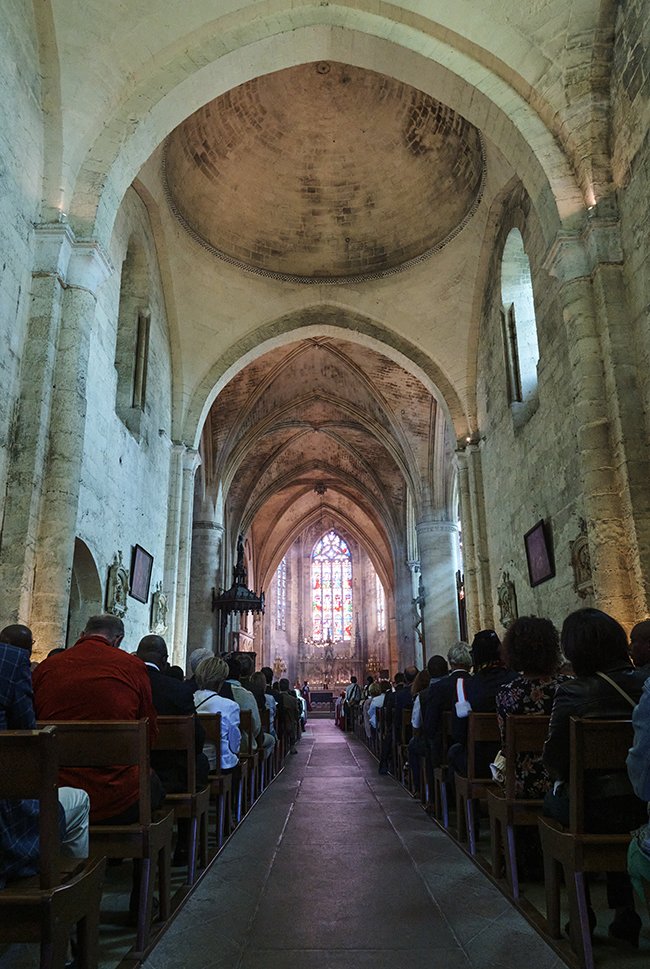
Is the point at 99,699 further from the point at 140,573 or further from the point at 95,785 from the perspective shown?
the point at 140,573

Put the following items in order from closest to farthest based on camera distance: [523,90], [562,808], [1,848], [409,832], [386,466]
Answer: [1,848] < [562,808] < [409,832] < [523,90] < [386,466]

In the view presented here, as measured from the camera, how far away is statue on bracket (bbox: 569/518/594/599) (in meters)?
7.17

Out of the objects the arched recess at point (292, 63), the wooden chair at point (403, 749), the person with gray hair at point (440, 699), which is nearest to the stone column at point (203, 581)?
the wooden chair at point (403, 749)

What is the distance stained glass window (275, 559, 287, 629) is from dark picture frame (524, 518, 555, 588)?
2722 centimetres

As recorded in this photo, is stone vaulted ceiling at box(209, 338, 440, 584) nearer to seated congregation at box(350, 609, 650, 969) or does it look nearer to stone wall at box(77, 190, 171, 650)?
stone wall at box(77, 190, 171, 650)

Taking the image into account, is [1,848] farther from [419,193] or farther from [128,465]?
[419,193]

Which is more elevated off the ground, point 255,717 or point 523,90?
point 523,90

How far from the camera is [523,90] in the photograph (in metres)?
7.59

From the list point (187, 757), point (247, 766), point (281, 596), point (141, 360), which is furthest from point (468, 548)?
point (281, 596)

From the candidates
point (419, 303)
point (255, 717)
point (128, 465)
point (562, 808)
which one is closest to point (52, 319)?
point (128, 465)

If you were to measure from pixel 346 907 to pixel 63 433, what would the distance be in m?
4.88

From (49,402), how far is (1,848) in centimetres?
523

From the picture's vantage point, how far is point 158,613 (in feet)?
37.8

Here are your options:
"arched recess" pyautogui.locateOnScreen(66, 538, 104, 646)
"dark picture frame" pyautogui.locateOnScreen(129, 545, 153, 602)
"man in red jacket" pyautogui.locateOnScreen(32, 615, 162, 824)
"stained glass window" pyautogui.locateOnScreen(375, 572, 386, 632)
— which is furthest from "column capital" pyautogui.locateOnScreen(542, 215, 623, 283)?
"stained glass window" pyautogui.locateOnScreen(375, 572, 386, 632)
